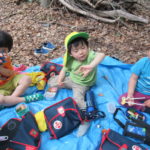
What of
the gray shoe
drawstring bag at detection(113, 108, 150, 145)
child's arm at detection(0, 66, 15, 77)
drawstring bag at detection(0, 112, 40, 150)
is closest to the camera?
drawstring bag at detection(0, 112, 40, 150)

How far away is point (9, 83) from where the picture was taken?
247 cm

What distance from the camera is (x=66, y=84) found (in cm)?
259

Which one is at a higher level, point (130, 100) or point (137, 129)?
point (130, 100)

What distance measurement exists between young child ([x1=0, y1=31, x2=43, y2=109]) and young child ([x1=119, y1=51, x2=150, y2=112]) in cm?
123

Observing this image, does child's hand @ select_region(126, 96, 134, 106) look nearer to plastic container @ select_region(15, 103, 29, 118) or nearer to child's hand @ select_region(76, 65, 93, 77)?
child's hand @ select_region(76, 65, 93, 77)

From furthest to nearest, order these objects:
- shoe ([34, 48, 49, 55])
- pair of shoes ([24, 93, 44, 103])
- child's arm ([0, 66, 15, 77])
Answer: shoe ([34, 48, 49, 55]) → pair of shoes ([24, 93, 44, 103]) → child's arm ([0, 66, 15, 77])

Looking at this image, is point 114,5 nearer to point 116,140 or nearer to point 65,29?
point 65,29

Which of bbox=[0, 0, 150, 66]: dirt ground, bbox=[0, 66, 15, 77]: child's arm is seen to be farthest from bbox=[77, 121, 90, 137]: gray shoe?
bbox=[0, 0, 150, 66]: dirt ground

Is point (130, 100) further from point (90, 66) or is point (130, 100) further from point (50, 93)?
point (50, 93)

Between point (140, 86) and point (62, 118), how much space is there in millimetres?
1099

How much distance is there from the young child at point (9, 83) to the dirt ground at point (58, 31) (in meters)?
0.91

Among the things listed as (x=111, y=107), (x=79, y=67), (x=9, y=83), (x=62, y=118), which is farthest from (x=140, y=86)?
(x=9, y=83)

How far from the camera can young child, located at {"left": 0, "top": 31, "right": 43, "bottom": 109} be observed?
223 centimetres

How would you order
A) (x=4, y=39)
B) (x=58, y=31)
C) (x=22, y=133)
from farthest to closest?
(x=58, y=31), (x=4, y=39), (x=22, y=133)
